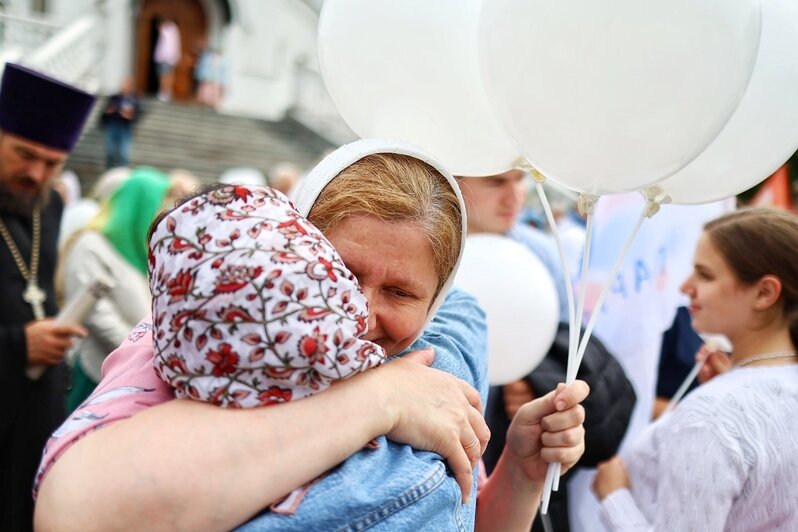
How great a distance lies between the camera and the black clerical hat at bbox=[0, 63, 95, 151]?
127 inches

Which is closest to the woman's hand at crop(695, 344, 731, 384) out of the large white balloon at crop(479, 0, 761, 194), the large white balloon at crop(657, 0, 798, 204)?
the large white balloon at crop(657, 0, 798, 204)

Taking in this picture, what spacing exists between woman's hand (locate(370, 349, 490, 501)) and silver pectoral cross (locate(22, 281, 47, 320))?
2.39m

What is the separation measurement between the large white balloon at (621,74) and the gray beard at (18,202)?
235cm

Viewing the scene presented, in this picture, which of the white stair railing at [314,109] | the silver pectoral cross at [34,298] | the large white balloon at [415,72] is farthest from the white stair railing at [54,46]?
the large white balloon at [415,72]

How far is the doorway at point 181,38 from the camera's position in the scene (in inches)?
782

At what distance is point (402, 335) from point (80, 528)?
22.0 inches

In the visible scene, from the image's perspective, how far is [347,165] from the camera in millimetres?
1191

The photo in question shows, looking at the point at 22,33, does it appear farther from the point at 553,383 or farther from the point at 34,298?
the point at 553,383

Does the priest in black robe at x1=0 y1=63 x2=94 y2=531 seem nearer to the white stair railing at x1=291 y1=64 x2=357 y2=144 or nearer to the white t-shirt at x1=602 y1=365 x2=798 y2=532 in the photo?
the white t-shirt at x1=602 y1=365 x2=798 y2=532

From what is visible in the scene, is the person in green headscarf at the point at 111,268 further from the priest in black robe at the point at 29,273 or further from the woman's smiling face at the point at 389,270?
the woman's smiling face at the point at 389,270

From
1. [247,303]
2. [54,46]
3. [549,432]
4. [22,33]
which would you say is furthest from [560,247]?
[22,33]

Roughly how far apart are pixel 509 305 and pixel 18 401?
6.33ft

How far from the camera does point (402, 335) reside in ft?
4.00

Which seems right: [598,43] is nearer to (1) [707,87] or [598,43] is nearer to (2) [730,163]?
(1) [707,87]
